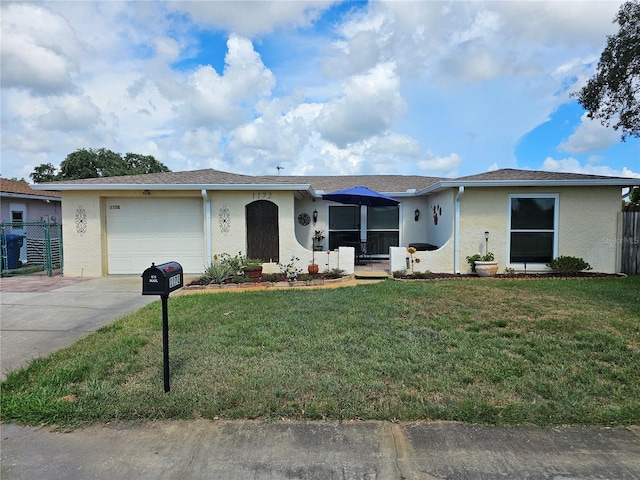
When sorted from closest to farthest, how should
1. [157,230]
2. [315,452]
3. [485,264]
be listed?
[315,452]
[485,264]
[157,230]

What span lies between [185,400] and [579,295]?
7638mm

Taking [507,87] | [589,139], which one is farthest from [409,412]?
[589,139]

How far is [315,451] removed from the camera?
269cm

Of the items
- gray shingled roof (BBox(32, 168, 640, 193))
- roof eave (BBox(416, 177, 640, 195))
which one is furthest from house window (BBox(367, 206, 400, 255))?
roof eave (BBox(416, 177, 640, 195))

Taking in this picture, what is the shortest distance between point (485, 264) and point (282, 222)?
18.5ft

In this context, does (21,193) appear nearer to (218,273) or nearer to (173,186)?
(173,186)

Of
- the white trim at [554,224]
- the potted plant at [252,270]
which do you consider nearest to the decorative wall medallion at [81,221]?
the potted plant at [252,270]

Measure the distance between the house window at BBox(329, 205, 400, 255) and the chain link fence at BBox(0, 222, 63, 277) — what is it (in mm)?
8970

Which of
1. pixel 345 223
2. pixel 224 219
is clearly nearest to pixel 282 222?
pixel 224 219

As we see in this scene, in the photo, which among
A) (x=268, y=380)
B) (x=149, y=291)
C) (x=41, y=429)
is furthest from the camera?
(x=268, y=380)

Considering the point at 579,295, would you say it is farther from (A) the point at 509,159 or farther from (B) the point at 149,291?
(A) the point at 509,159

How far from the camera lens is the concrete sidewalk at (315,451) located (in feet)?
8.13

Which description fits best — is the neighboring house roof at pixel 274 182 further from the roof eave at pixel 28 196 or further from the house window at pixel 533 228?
the roof eave at pixel 28 196

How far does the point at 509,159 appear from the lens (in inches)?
625
